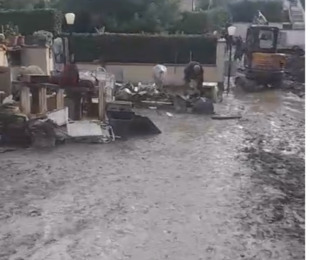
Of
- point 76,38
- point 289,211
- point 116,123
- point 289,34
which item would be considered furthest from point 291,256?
point 289,34

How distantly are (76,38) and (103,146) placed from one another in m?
11.1

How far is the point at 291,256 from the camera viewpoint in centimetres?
538

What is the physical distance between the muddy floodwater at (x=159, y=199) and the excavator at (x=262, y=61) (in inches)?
304

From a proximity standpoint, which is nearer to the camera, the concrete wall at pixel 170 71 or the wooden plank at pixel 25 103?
the wooden plank at pixel 25 103

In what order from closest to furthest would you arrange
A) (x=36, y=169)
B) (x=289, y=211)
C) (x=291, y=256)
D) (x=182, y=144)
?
(x=291, y=256)
(x=289, y=211)
(x=36, y=169)
(x=182, y=144)

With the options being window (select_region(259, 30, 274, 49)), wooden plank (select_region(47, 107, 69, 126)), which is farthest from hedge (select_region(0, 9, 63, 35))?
wooden plank (select_region(47, 107, 69, 126))

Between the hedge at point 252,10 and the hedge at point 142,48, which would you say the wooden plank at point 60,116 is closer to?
the hedge at point 142,48

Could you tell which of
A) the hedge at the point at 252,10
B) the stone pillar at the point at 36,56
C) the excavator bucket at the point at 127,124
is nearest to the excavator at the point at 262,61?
the stone pillar at the point at 36,56

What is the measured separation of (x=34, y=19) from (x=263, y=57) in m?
9.19

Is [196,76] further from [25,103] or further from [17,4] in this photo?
[17,4]

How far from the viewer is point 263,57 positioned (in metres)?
19.1

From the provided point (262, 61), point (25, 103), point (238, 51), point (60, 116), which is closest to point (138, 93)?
point (60, 116)

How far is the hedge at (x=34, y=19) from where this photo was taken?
66.8 ft

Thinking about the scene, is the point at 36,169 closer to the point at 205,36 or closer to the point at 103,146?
the point at 103,146
